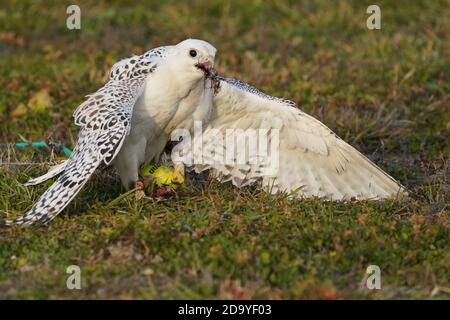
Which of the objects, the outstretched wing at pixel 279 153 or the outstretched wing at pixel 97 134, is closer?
the outstretched wing at pixel 97 134

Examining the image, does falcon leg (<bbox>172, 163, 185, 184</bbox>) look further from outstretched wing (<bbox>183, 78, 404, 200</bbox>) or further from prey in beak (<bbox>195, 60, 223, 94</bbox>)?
prey in beak (<bbox>195, 60, 223, 94</bbox>)

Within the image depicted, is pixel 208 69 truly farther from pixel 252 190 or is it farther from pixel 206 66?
pixel 252 190

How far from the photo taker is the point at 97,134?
5.90m

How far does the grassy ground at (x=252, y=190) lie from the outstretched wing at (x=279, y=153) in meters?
0.28

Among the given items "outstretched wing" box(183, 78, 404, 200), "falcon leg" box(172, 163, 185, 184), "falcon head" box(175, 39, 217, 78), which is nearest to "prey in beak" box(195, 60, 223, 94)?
"falcon head" box(175, 39, 217, 78)

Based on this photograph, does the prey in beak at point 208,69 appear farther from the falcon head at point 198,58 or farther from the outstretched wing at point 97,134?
the outstretched wing at point 97,134

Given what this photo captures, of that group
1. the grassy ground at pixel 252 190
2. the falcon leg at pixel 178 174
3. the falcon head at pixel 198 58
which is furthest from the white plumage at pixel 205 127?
the grassy ground at pixel 252 190

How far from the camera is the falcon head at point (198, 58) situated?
624 centimetres

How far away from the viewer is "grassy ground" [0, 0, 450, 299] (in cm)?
517

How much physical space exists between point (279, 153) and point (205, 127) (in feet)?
1.88

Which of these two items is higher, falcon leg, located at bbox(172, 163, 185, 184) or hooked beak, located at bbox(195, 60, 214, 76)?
hooked beak, located at bbox(195, 60, 214, 76)

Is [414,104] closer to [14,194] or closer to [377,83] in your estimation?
[377,83]

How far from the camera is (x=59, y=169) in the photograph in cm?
639

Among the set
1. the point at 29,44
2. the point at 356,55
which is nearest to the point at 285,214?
the point at 356,55
